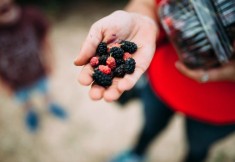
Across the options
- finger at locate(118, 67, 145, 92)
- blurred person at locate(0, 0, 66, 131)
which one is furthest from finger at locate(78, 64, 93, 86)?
blurred person at locate(0, 0, 66, 131)

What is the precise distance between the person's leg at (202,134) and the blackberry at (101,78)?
65 cm

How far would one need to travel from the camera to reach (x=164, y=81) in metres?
1.37

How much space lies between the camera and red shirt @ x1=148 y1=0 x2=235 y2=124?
1.25 m

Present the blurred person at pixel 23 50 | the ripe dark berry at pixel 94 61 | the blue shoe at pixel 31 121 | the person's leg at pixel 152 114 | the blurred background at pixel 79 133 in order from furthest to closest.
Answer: the blue shoe at pixel 31 121 → the blurred background at pixel 79 133 → the blurred person at pixel 23 50 → the person's leg at pixel 152 114 → the ripe dark berry at pixel 94 61

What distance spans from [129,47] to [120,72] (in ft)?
0.32

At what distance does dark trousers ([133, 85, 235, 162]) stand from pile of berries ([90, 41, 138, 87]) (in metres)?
0.52

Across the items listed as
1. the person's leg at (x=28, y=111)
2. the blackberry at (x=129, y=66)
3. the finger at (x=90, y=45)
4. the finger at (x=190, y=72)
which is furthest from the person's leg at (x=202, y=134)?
the person's leg at (x=28, y=111)

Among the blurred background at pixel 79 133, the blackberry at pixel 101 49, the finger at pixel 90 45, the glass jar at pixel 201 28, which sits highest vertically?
the finger at pixel 90 45

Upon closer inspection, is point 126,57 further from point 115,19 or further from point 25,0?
point 25,0

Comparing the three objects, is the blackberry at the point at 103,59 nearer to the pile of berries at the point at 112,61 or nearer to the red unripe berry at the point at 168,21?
the pile of berries at the point at 112,61

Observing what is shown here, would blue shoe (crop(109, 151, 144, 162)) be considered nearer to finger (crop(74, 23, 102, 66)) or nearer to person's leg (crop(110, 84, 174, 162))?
person's leg (crop(110, 84, 174, 162))

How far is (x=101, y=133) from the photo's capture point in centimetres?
227

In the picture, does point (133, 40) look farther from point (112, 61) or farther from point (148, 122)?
point (148, 122)

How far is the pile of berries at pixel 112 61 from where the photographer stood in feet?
3.29
